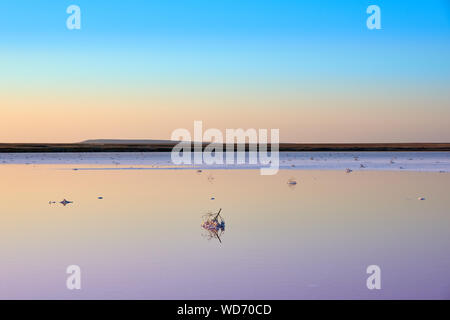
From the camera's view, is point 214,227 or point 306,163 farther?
point 306,163

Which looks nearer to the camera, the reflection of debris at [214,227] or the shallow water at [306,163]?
the reflection of debris at [214,227]

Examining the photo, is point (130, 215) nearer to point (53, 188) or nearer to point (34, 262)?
point (34, 262)

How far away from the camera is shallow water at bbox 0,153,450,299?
717cm

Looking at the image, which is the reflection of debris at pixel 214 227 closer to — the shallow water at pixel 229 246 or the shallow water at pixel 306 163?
the shallow water at pixel 229 246

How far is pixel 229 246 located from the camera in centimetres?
972

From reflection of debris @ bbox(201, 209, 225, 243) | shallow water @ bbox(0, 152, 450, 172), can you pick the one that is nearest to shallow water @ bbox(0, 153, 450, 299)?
reflection of debris @ bbox(201, 209, 225, 243)

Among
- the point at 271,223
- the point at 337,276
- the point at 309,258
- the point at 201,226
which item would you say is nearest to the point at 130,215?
the point at 201,226

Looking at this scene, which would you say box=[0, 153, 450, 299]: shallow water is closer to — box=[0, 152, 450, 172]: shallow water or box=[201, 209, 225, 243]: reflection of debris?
box=[201, 209, 225, 243]: reflection of debris

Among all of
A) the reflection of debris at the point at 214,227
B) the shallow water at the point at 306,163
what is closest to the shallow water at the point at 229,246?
the reflection of debris at the point at 214,227

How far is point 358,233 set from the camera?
1076 cm

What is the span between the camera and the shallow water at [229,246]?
7.17 m

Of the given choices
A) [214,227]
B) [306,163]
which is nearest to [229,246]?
[214,227]

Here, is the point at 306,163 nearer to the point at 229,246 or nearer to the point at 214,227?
the point at 214,227
